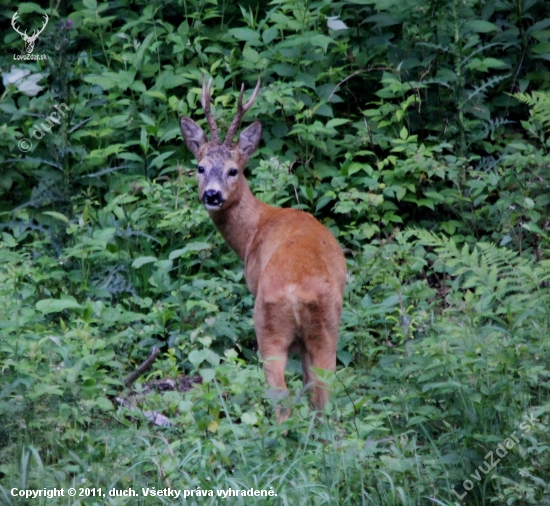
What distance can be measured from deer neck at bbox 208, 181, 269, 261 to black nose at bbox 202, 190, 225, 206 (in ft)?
0.46

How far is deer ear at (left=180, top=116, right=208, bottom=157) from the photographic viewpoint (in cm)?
734

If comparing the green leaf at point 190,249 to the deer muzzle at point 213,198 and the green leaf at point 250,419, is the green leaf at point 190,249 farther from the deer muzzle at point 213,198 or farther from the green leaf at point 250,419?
the green leaf at point 250,419

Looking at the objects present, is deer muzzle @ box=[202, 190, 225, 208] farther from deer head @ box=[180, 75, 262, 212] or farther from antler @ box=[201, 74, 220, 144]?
antler @ box=[201, 74, 220, 144]

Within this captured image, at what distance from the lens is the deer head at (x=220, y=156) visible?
6867 mm

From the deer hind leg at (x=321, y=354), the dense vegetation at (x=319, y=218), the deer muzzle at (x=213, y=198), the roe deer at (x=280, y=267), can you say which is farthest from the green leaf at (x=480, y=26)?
the deer hind leg at (x=321, y=354)

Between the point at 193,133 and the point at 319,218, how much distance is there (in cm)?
151

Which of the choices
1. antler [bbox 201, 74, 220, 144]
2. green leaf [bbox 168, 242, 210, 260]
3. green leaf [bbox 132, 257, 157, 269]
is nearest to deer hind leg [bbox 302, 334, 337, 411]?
green leaf [bbox 168, 242, 210, 260]

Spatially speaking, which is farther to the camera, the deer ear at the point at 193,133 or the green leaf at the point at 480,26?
the green leaf at the point at 480,26

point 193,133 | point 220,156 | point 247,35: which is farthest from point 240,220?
point 247,35

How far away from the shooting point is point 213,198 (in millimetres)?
6832

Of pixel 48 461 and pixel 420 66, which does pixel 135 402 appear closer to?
pixel 48 461

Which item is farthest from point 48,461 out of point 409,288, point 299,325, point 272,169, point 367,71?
point 367,71

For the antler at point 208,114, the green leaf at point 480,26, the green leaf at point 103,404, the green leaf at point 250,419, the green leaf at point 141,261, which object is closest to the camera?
the green leaf at point 250,419

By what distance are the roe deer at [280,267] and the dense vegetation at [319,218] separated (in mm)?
282
